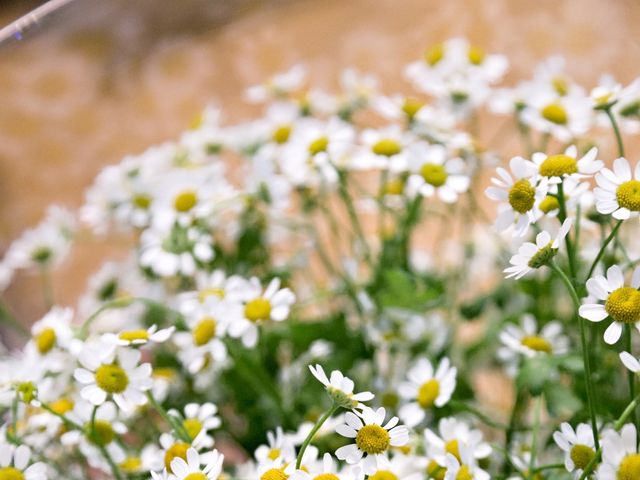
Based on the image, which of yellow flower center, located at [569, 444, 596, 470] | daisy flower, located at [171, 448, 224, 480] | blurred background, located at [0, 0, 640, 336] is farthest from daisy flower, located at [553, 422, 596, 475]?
blurred background, located at [0, 0, 640, 336]

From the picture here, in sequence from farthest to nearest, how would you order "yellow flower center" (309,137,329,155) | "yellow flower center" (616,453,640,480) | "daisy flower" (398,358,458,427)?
"yellow flower center" (309,137,329,155), "daisy flower" (398,358,458,427), "yellow flower center" (616,453,640,480)

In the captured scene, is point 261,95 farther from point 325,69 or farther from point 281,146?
Result: point 325,69

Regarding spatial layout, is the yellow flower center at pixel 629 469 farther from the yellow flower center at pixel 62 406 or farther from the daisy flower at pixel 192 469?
the yellow flower center at pixel 62 406

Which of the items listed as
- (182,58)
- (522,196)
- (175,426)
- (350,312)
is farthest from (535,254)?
(182,58)

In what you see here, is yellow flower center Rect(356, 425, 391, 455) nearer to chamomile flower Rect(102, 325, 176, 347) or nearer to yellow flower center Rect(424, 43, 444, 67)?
chamomile flower Rect(102, 325, 176, 347)

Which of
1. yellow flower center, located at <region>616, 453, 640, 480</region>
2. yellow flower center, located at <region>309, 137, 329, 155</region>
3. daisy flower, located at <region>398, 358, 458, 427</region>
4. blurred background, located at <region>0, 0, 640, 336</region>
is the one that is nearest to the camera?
yellow flower center, located at <region>616, 453, 640, 480</region>

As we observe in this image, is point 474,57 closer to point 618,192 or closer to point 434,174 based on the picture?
point 434,174

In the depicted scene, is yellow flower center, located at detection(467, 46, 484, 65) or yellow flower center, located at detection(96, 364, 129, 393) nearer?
yellow flower center, located at detection(96, 364, 129, 393)

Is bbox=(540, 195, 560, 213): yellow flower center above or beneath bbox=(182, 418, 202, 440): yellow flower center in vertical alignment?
above
